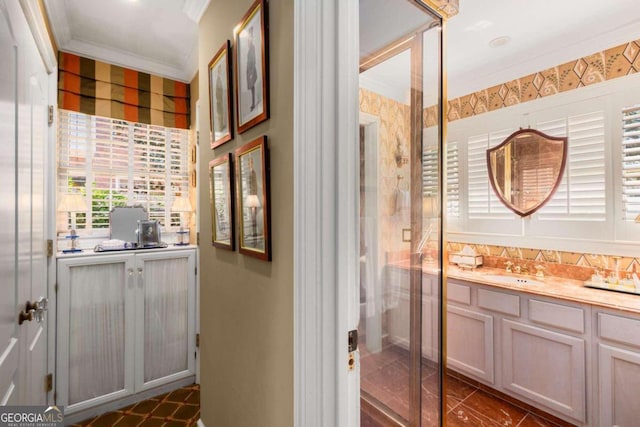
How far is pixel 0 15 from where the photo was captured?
0.97 metres

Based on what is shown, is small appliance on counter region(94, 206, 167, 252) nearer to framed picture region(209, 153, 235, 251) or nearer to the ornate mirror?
framed picture region(209, 153, 235, 251)

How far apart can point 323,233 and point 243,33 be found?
1.00m

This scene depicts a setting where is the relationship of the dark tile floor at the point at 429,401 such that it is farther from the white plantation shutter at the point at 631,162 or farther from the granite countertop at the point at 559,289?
the white plantation shutter at the point at 631,162

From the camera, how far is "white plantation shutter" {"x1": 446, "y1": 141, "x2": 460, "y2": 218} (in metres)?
3.12

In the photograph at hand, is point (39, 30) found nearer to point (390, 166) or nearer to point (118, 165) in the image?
point (118, 165)

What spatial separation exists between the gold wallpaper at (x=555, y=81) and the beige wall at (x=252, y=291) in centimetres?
251

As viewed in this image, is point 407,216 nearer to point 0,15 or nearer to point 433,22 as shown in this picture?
point 433,22

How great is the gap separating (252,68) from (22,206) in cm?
112

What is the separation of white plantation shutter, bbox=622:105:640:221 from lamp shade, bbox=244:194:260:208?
261 cm

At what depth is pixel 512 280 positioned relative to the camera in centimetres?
237

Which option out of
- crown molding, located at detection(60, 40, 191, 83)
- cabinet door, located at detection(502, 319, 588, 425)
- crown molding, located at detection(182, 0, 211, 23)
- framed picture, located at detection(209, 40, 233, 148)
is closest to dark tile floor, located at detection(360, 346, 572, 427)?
cabinet door, located at detection(502, 319, 588, 425)

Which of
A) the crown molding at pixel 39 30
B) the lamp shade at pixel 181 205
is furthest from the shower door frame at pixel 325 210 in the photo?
the lamp shade at pixel 181 205

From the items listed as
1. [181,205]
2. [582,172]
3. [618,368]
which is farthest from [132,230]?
[582,172]

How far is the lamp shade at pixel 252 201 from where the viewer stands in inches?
46.3
